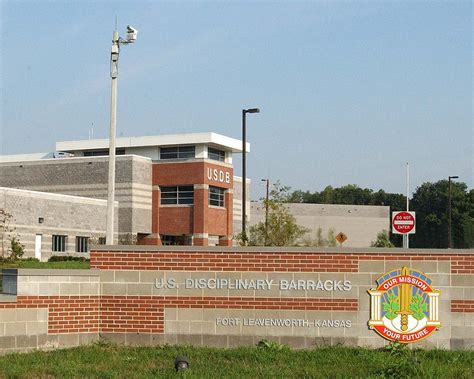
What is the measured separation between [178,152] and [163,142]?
1.61m

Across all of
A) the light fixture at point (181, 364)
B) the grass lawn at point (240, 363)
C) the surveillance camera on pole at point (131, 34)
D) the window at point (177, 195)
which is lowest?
the grass lawn at point (240, 363)

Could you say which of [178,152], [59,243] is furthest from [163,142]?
[59,243]

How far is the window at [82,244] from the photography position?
58.3 meters

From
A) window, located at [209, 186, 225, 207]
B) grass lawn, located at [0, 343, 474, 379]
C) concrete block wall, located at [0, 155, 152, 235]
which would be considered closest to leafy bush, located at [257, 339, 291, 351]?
grass lawn, located at [0, 343, 474, 379]

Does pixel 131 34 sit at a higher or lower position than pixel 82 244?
higher

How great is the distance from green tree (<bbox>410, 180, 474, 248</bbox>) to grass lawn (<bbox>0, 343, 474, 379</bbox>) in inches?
3684

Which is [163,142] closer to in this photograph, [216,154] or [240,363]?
[216,154]

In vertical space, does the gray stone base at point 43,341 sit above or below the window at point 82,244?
below

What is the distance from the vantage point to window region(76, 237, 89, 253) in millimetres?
58344

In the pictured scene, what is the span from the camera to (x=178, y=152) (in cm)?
6912

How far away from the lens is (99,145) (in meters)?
70.9

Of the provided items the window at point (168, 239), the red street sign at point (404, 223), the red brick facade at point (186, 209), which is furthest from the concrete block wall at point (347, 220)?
the red street sign at point (404, 223)

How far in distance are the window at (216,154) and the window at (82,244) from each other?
15499mm

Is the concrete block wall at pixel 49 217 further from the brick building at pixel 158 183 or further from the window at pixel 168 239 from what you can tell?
the window at pixel 168 239
